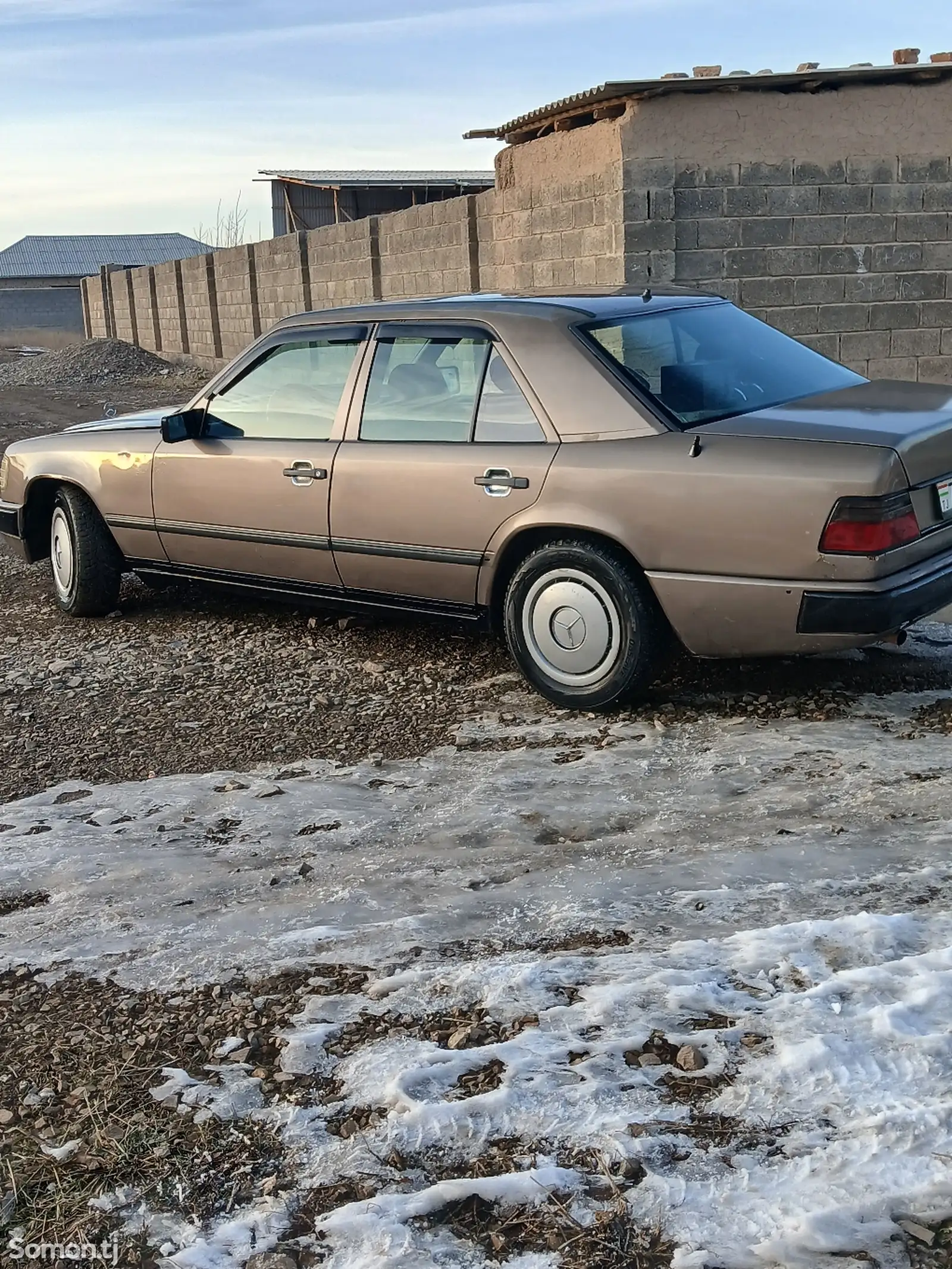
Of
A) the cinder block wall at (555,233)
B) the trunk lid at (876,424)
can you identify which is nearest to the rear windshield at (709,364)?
the trunk lid at (876,424)

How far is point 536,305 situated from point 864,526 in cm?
170

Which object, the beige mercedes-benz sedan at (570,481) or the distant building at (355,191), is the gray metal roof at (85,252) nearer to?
A: the distant building at (355,191)

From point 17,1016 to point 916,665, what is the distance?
12.2 ft

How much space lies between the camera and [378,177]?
96.9ft

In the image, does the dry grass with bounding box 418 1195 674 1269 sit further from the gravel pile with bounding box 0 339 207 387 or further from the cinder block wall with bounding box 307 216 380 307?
the gravel pile with bounding box 0 339 207 387

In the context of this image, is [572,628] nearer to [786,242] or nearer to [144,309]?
[786,242]

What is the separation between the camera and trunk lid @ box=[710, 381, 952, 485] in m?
4.23

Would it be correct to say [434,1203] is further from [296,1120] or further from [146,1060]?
[146,1060]

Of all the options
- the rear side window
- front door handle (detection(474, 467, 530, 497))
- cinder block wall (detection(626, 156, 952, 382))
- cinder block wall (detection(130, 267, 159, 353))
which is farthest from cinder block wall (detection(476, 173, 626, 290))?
cinder block wall (detection(130, 267, 159, 353))

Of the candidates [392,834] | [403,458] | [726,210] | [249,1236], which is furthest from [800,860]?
[726,210]

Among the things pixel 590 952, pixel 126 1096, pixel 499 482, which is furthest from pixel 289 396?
pixel 126 1096

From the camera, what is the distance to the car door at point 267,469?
220 inches

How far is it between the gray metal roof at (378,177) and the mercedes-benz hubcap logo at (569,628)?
24160mm

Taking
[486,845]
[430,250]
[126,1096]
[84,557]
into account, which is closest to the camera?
[126,1096]
